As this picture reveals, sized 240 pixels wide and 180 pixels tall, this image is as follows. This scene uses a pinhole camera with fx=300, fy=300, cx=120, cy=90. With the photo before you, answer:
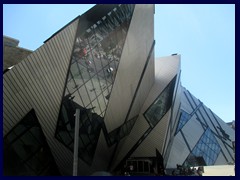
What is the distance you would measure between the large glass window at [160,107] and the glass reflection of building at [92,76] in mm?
9737

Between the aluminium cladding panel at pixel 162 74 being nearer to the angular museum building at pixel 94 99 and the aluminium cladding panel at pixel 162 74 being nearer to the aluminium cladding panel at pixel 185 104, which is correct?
the angular museum building at pixel 94 99

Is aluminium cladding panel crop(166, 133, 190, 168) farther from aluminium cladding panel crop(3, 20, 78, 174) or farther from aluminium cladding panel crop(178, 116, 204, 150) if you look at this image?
aluminium cladding panel crop(3, 20, 78, 174)

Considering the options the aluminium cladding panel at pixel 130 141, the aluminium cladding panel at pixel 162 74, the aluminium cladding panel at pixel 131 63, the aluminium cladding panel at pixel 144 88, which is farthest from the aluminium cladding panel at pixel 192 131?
the aluminium cladding panel at pixel 131 63

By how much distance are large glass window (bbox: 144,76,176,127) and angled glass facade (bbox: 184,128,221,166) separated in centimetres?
1103

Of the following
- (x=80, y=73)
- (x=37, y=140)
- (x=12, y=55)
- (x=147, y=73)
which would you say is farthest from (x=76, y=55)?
(x=147, y=73)

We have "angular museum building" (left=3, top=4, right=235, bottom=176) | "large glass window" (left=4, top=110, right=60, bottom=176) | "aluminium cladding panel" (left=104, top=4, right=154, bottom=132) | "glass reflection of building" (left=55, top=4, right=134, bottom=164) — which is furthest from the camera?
"aluminium cladding panel" (left=104, top=4, right=154, bottom=132)

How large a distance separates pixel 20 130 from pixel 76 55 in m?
4.85

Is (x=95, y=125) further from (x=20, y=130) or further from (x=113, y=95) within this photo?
(x=20, y=130)

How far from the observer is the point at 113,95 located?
22.2 m

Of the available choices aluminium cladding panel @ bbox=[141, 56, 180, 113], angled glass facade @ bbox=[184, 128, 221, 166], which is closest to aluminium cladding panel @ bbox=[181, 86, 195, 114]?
angled glass facade @ bbox=[184, 128, 221, 166]

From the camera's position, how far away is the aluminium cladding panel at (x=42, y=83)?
1311 cm

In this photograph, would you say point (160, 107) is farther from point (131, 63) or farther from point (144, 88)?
point (131, 63)

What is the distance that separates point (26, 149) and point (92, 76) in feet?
19.4

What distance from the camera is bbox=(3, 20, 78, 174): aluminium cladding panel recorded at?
Result: 13109 millimetres
